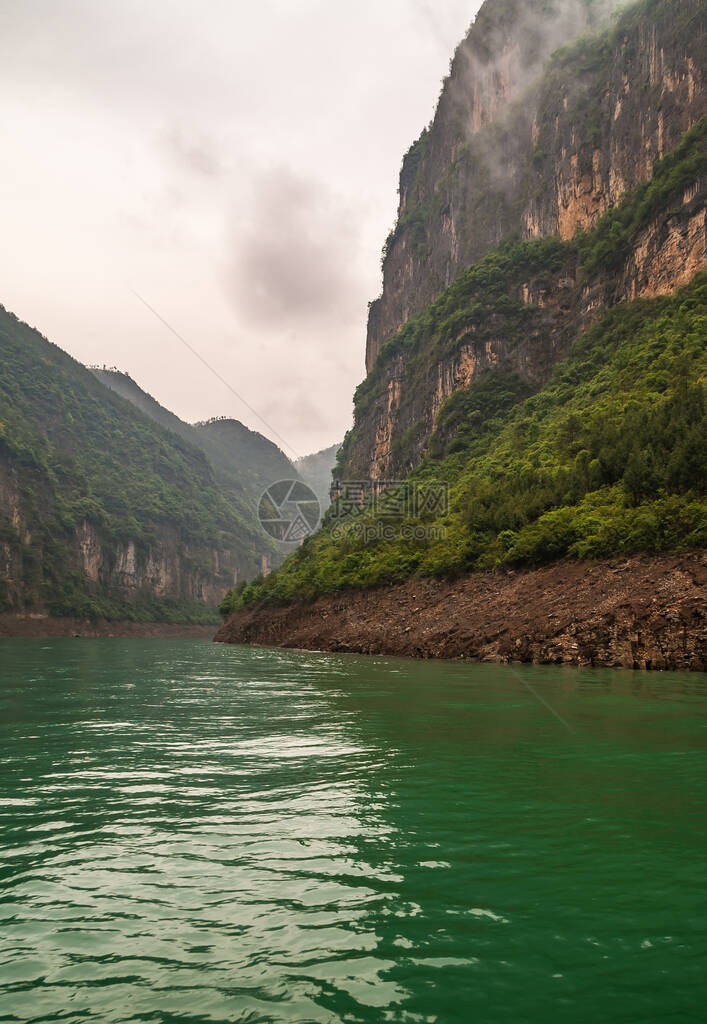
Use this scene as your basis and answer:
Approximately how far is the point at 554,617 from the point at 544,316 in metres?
57.9

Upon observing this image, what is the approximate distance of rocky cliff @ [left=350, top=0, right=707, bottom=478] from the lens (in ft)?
222

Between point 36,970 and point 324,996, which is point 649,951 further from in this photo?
point 36,970

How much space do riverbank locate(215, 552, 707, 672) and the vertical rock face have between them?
57677 millimetres

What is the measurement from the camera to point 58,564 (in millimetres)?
140250

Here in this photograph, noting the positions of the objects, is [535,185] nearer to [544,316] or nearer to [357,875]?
[544,316]

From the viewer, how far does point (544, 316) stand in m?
79.1

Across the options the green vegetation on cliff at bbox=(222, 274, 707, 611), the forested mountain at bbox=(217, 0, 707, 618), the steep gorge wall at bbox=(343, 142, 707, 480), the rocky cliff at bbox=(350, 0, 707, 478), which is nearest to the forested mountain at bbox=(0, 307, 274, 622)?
the forested mountain at bbox=(217, 0, 707, 618)

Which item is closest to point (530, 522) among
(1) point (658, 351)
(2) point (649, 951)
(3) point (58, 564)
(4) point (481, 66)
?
(1) point (658, 351)

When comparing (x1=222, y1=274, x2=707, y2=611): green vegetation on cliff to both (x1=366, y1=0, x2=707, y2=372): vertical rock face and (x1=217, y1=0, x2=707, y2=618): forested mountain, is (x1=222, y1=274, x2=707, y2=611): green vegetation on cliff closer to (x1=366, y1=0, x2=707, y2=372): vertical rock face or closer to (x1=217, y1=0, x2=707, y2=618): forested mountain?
(x1=217, y1=0, x2=707, y2=618): forested mountain

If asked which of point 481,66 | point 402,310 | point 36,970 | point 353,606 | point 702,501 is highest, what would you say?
point 481,66

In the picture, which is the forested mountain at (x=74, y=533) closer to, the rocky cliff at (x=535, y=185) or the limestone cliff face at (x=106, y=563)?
the limestone cliff face at (x=106, y=563)

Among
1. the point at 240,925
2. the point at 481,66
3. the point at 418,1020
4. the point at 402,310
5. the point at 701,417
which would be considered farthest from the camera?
the point at 402,310

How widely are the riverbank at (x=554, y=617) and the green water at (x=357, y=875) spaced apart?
1433 cm

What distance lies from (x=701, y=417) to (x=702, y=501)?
17.4 feet
